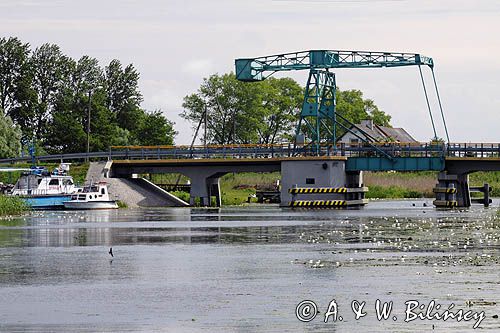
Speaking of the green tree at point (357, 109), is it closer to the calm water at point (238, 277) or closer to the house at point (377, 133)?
the house at point (377, 133)

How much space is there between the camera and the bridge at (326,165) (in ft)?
326

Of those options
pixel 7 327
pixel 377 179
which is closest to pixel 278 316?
pixel 7 327

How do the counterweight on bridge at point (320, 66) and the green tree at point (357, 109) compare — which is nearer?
the counterweight on bridge at point (320, 66)

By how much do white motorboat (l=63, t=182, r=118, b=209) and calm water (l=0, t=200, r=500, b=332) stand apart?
38062mm

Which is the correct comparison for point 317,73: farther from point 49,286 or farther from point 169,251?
point 49,286

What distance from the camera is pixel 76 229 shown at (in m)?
60.6

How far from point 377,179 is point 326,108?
99.5ft

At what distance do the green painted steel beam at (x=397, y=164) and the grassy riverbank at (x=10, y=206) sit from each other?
33117mm

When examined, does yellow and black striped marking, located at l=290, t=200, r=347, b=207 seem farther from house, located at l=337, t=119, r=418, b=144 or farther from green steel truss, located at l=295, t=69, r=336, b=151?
house, located at l=337, t=119, r=418, b=144

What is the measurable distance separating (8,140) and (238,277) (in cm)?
10350

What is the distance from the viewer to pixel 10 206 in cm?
7444

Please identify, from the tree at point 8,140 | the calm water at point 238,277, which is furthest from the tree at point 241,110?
the calm water at point 238,277

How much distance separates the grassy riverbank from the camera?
241ft

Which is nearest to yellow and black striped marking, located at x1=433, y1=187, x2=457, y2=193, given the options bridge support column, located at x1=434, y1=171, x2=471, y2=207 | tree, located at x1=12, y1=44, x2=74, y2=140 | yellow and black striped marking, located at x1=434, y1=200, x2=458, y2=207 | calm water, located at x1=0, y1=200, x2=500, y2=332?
bridge support column, located at x1=434, y1=171, x2=471, y2=207
